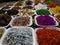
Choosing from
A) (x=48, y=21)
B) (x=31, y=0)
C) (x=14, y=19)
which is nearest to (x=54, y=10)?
(x=48, y=21)

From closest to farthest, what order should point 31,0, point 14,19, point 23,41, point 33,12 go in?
point 23,41 < point 14,19 < point 33,12 < point 31,0

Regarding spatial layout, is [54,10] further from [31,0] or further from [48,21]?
[31,0]

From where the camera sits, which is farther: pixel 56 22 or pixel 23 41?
pixel 56 22

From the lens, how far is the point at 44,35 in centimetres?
108

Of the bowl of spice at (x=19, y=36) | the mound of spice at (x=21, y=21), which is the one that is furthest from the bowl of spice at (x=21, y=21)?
the bowl of spice at (x=19, y=36)

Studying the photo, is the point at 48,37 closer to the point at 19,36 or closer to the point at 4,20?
the point at 19,36

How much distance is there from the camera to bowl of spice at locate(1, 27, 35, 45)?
100 cm

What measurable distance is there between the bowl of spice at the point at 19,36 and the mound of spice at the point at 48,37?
56 mm

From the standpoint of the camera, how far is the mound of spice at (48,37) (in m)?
1.00

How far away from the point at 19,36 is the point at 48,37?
0.79 feet

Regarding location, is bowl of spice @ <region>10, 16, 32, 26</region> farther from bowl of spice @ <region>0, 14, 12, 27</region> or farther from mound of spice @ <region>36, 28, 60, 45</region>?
mound of spice @ <region>36, 28, 60, 45</region>

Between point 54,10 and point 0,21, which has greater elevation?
point 0,21

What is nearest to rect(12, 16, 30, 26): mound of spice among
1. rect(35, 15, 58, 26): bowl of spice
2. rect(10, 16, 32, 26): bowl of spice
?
rect(10, 16, 32, 26): bowl of spice

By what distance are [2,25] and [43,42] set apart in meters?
0.51
